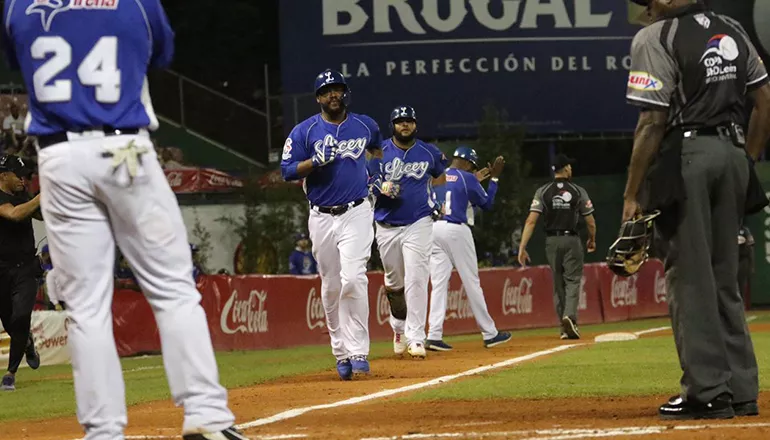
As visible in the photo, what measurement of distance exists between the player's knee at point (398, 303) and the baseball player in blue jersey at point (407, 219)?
11 millimetres

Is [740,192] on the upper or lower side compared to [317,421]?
upper

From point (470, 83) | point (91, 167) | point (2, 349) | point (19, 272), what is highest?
point (470, 83)

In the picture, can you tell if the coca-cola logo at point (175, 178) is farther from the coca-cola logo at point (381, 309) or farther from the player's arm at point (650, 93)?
the player's arm at point (650, 93)

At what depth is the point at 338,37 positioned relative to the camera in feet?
101

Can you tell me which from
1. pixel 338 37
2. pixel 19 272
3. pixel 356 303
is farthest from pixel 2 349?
pixel 338 37

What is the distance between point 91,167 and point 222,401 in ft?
3.64

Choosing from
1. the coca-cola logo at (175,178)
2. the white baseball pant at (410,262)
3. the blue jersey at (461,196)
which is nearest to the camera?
the white baseball pant at (410,262)

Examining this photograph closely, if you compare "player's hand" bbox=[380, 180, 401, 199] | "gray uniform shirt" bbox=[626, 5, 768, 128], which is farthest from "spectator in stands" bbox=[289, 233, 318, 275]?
"gray uniform shirt" bbox=[626, 5, 768, 128]

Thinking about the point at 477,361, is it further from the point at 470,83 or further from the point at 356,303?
the point at 470,83

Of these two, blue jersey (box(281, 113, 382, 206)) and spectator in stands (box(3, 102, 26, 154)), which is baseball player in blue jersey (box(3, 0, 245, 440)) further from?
spectator in stands (box(3, 102, 26, 154))

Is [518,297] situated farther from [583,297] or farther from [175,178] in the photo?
[175,178]

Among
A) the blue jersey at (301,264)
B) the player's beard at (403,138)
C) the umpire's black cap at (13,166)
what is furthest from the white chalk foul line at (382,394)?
the blue jersey at (301,264)

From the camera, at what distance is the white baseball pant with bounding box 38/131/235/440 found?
5918 millimetres

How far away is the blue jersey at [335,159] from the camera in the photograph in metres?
11.6
